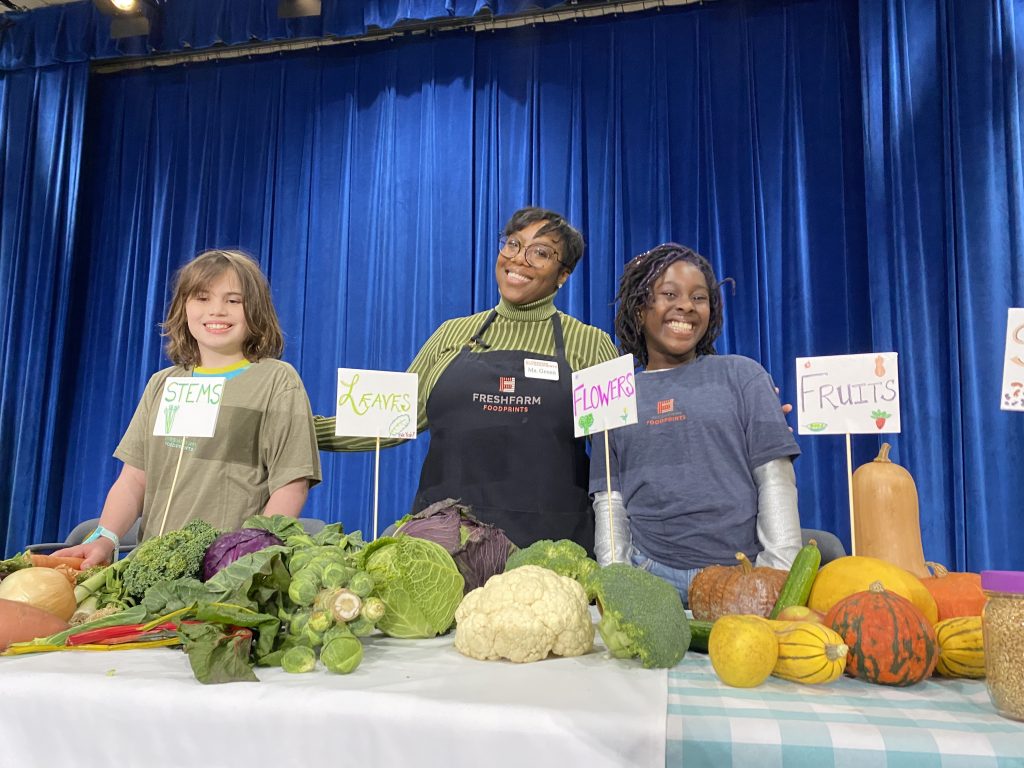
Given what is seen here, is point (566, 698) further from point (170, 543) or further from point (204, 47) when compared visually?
point (204, 47)

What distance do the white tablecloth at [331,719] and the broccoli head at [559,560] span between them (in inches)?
14.9

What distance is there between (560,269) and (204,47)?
5138 mm

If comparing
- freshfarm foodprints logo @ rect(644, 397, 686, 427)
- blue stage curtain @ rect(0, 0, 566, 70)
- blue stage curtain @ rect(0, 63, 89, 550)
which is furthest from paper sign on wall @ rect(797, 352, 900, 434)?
blue stage curtain @ rect(0, 63, 89, 550)

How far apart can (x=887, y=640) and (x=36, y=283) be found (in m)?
7.11

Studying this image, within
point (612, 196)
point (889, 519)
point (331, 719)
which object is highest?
point (612, 196)

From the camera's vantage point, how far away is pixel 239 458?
217 cm

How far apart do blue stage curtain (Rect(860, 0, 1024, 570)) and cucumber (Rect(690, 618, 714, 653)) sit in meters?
3.78

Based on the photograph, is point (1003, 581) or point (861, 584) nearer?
point (1003, 581)

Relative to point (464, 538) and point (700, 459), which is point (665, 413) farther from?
point (464, 538)

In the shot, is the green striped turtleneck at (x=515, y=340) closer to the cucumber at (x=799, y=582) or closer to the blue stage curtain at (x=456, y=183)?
the cucumber at (x=799, y=582)

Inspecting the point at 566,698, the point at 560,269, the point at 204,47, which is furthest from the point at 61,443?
the point at 566,698

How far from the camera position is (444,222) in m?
5.95

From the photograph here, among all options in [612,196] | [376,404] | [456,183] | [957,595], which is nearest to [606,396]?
[376,404]

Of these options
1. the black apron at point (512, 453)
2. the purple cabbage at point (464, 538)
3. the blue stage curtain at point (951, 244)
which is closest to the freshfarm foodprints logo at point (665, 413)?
the black apron at point (512, 453)
